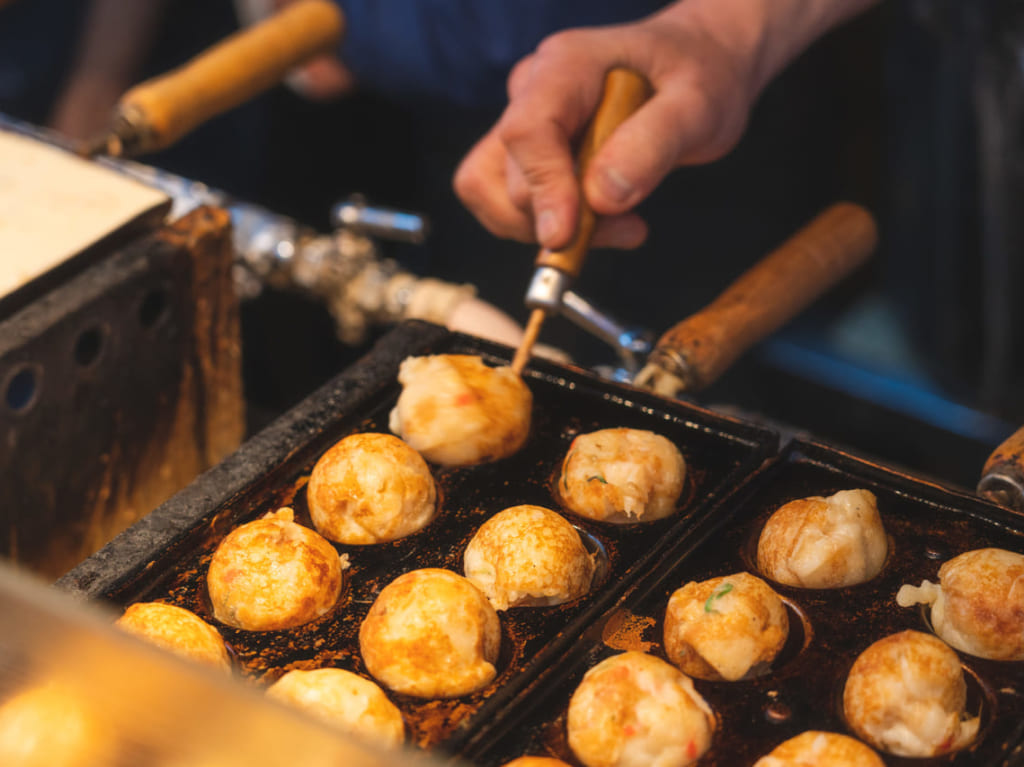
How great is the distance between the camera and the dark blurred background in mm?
3283

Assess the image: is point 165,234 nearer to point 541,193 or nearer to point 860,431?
point 541,193

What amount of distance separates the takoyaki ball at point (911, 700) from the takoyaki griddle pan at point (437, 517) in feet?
1.11

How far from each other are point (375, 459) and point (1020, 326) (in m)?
2.82

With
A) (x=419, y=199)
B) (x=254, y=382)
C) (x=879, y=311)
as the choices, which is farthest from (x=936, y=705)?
(x=879, y=311)

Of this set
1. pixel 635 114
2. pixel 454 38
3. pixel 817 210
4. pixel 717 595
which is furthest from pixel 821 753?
pixel 817 210

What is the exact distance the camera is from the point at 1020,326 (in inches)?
140

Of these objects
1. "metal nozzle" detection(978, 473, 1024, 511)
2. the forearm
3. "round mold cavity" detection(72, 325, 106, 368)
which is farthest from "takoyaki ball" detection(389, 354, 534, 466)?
the forearm

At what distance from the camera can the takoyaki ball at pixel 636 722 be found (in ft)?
4.07

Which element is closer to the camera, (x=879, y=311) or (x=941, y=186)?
(x=941, y=186)

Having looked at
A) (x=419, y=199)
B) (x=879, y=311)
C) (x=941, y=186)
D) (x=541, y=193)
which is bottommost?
(x=879, y=311)

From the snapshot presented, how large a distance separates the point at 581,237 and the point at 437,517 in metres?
0.62

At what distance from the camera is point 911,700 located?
125 cm

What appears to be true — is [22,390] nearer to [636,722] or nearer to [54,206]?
[54,206]

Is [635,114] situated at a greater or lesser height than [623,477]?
greater
